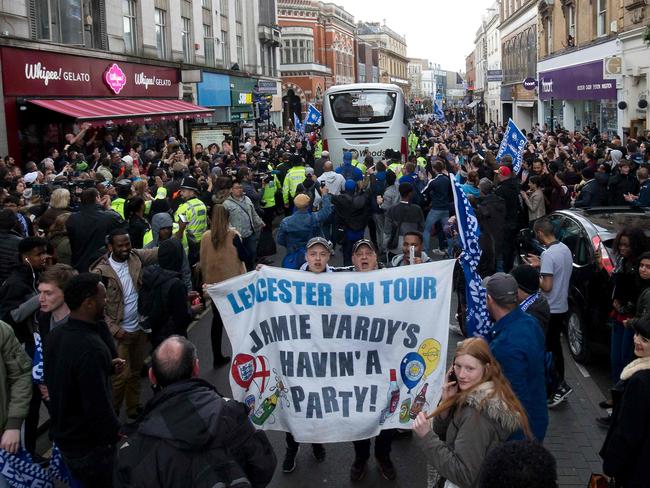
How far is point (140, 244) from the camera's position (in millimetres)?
9273

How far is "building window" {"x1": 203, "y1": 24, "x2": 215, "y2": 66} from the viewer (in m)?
37.3

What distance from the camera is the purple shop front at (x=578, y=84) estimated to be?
28.9 metres

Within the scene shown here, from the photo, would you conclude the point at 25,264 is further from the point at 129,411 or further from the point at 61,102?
the point at 61,102

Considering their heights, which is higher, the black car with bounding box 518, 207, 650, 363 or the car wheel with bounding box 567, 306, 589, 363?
the black car with bounding box 518, 207, 650, 363

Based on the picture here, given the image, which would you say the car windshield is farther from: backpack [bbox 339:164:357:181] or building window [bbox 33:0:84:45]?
building window [bbox 33:0:84:45]

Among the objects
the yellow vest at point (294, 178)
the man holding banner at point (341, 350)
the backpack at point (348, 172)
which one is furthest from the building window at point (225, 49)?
the man holding banner at point (341, 350)

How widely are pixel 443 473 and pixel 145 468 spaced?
1387mm

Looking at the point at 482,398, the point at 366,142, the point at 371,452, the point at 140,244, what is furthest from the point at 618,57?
the point at 482,398

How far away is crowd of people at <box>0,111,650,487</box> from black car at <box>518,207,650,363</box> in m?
0.23

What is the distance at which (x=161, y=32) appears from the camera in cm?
3195

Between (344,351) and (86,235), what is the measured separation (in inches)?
162

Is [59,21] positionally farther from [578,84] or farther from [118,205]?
[578,84]

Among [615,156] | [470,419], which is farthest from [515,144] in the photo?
[470,419]

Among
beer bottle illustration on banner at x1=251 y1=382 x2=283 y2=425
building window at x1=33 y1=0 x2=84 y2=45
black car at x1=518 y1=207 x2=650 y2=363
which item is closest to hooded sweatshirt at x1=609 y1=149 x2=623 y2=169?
black car at x1=518 y1=207 x2=650 y2=363
